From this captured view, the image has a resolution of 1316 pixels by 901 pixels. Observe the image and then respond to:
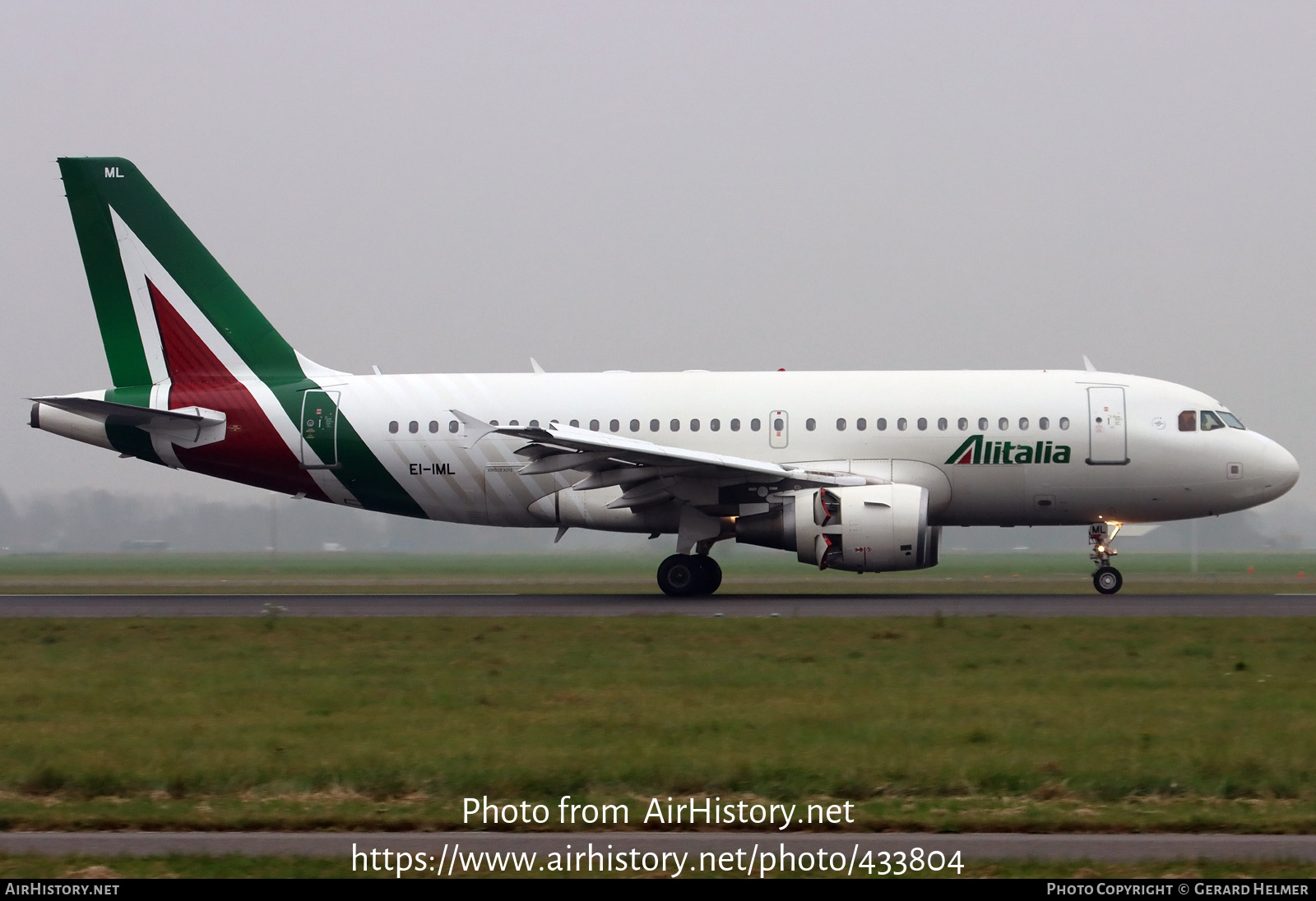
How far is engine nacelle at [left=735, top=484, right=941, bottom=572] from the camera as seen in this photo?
22.9 m

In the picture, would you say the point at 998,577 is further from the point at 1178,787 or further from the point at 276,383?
the point at 1178,787

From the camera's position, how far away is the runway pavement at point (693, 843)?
7.20 metres

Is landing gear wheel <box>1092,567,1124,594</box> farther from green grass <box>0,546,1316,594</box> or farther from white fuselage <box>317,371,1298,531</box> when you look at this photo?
green grass <box>0,546,1316,594</box>

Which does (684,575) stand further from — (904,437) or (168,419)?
(168,419)

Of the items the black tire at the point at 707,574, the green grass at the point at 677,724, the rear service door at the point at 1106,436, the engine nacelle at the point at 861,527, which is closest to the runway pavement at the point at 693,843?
the green grass at the point at 677,724

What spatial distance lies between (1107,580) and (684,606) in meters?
8.16

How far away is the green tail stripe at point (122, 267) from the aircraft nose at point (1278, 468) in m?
18.3

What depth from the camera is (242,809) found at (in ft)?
27.5

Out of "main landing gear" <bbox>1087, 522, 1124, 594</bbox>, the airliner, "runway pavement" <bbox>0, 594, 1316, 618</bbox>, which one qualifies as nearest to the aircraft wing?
the airliner

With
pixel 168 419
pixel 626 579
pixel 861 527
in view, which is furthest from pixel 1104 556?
pixel 168 419

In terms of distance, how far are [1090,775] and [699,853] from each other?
3261 mm

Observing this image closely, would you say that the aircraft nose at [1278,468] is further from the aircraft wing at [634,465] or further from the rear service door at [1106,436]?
the aircraft wing at [634,465]

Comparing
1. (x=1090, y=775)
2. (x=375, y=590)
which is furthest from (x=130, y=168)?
(x=1090, y=775)
